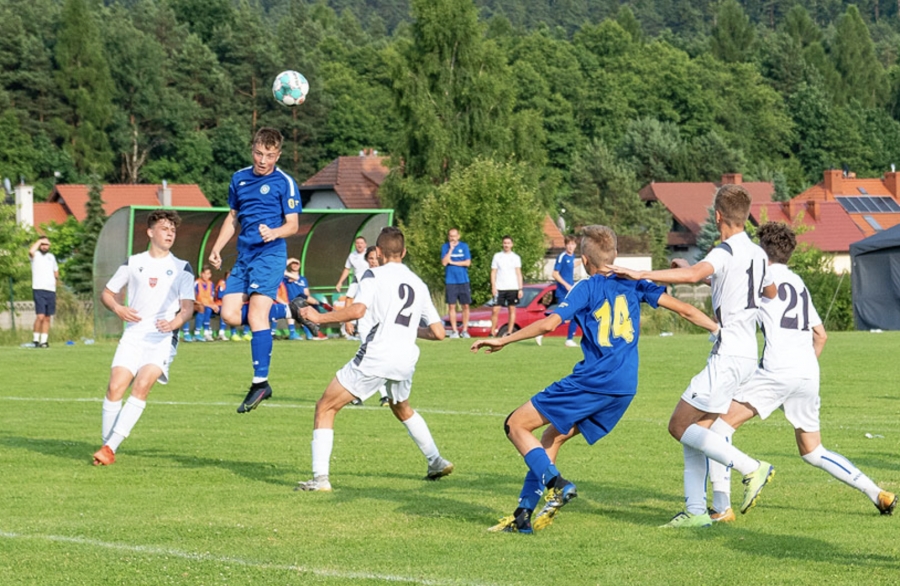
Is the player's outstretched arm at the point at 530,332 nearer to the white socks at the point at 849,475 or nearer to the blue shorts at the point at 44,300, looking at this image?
the white socks at the point at 849,475

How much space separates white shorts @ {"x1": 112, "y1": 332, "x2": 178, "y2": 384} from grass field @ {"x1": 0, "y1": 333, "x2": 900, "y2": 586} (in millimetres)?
826

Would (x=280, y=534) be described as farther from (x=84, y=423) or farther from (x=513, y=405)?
(x=513, y=405)

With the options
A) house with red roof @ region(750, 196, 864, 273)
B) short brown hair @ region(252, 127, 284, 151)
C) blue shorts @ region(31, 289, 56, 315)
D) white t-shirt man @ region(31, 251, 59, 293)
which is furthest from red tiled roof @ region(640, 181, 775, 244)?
short brown hair @ region(252, 127, 284, 151)

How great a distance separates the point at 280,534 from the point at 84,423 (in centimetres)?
672

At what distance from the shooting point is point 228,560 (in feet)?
22.5

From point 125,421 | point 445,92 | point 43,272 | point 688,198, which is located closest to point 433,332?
point 125,421

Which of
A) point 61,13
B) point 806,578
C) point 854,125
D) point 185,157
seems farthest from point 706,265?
point 854,125

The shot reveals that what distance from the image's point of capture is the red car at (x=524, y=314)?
3181cm

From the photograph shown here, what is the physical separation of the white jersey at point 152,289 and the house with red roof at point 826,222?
266ft

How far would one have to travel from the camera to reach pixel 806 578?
6.39 metres

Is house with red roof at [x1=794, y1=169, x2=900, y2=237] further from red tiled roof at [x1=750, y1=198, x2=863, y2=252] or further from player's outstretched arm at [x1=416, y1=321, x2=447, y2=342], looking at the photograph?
player's outstretched arm at [x1=416, y1=321, x2=447, y2=342]

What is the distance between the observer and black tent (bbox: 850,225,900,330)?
35.6 m

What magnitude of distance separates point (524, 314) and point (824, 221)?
65881 millimetres

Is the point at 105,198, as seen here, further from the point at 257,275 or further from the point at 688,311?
the point at 688,311
